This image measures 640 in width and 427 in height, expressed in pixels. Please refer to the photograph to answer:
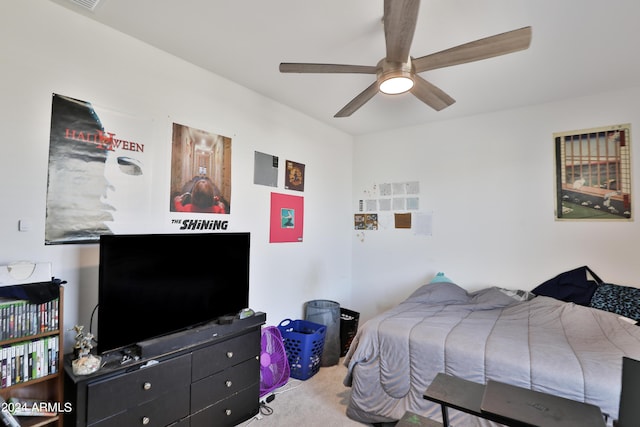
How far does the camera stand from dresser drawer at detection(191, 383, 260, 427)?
1.98 m

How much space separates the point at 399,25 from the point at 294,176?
6.96 feet

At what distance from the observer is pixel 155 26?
1972mm

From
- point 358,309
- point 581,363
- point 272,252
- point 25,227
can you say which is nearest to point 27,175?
point 25,227

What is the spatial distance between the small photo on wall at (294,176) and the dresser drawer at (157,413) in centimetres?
203

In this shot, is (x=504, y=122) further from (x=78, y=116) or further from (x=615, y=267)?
(x=78, y=116)

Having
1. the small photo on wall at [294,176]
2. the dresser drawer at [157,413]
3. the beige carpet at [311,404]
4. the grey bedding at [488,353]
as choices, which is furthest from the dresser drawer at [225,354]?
the small photo on wall at [294,176]

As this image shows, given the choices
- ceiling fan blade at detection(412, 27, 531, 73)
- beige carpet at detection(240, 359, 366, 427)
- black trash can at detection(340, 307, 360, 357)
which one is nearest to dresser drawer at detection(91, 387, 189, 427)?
beige carpet at detection(240, 359, 366, 427)

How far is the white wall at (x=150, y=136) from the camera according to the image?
1.64 metres

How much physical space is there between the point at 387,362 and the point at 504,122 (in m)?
2.72

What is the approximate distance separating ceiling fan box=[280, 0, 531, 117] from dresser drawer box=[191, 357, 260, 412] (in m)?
2.00

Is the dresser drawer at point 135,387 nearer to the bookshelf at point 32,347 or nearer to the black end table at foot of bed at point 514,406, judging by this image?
the bookshelf at point 32,347

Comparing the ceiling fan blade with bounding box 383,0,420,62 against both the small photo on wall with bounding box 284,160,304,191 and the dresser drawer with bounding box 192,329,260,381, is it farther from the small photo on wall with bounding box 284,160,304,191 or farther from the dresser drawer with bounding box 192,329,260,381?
the dresser drawer with bounding box 192,329,260,381

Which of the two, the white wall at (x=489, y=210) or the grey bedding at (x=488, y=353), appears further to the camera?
the white wall at (x=489, y=210)

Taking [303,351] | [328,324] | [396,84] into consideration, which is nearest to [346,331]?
[328,324]
